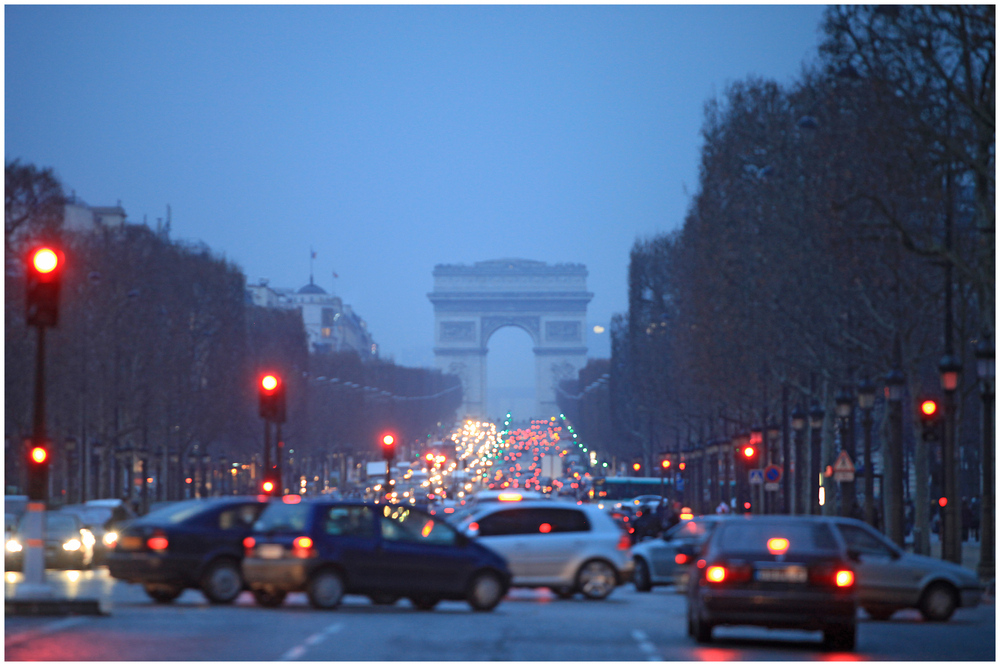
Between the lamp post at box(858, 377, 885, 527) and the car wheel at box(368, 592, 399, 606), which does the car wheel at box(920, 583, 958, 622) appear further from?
the lamp post at box(858, 377, 885, 527)

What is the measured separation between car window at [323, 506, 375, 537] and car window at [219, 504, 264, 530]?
1.65m

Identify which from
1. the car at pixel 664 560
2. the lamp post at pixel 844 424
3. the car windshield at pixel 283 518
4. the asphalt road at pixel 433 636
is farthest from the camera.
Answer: the lamp post at pixel 844 424

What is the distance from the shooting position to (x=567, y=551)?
25.7 m

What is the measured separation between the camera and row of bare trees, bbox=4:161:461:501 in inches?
2192

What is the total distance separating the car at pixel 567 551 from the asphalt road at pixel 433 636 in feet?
7.21

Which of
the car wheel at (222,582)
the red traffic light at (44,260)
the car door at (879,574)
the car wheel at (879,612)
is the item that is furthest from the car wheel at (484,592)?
the red traffic light at (44,260)

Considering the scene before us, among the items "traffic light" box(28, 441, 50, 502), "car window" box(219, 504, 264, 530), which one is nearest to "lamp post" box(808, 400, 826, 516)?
"car window" box(219, 504, 264, 530)

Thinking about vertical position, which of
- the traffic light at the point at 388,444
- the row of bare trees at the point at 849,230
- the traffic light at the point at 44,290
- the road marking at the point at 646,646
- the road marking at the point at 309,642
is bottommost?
the road marking at the point at 646,646

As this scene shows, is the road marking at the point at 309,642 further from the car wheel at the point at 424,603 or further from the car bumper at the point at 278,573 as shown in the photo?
the car wheel at the point at 424,603

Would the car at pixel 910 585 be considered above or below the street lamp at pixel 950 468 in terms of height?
below

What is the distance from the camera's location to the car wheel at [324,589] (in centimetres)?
2138

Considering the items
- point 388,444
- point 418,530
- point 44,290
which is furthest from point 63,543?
point 388,444

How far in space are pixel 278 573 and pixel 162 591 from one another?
2080mm

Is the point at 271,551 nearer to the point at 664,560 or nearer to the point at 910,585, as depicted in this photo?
the point at 910,585
